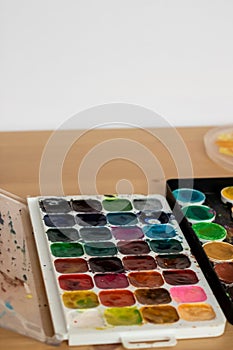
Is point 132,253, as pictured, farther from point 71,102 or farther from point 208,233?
point 71,102

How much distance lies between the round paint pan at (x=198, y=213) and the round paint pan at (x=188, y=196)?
0.4 inches

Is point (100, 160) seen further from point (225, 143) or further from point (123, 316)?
point (123, 316)

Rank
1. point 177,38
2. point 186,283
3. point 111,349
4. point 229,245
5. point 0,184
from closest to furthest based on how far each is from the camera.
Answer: point 111,349 → point 186,283 → point 229,245 → point 0,184 → point 177,38

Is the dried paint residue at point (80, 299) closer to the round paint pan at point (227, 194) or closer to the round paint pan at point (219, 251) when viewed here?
the round paint pan at point (219, 251)

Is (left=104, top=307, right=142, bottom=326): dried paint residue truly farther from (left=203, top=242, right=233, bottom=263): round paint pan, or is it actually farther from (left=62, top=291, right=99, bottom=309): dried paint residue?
(left=203, top=242, right=233, bottom=263): round paint pan

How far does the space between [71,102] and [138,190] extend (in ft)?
0.87

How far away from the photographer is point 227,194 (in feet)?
4.82

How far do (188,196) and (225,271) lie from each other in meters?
0.21

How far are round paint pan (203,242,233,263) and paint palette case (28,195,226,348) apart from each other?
0.03 meters

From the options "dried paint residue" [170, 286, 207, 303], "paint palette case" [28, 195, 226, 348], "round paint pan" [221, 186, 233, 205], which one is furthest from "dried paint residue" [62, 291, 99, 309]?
"round paint pan" [221, 186, 233, 205]

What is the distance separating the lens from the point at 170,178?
5.00ft

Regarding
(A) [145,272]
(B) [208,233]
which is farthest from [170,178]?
(A) [145,272]

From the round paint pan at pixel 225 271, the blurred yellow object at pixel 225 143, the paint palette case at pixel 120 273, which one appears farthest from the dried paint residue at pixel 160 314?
the blurred yellow object at pixel 225 143

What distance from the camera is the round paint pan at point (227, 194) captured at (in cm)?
145
